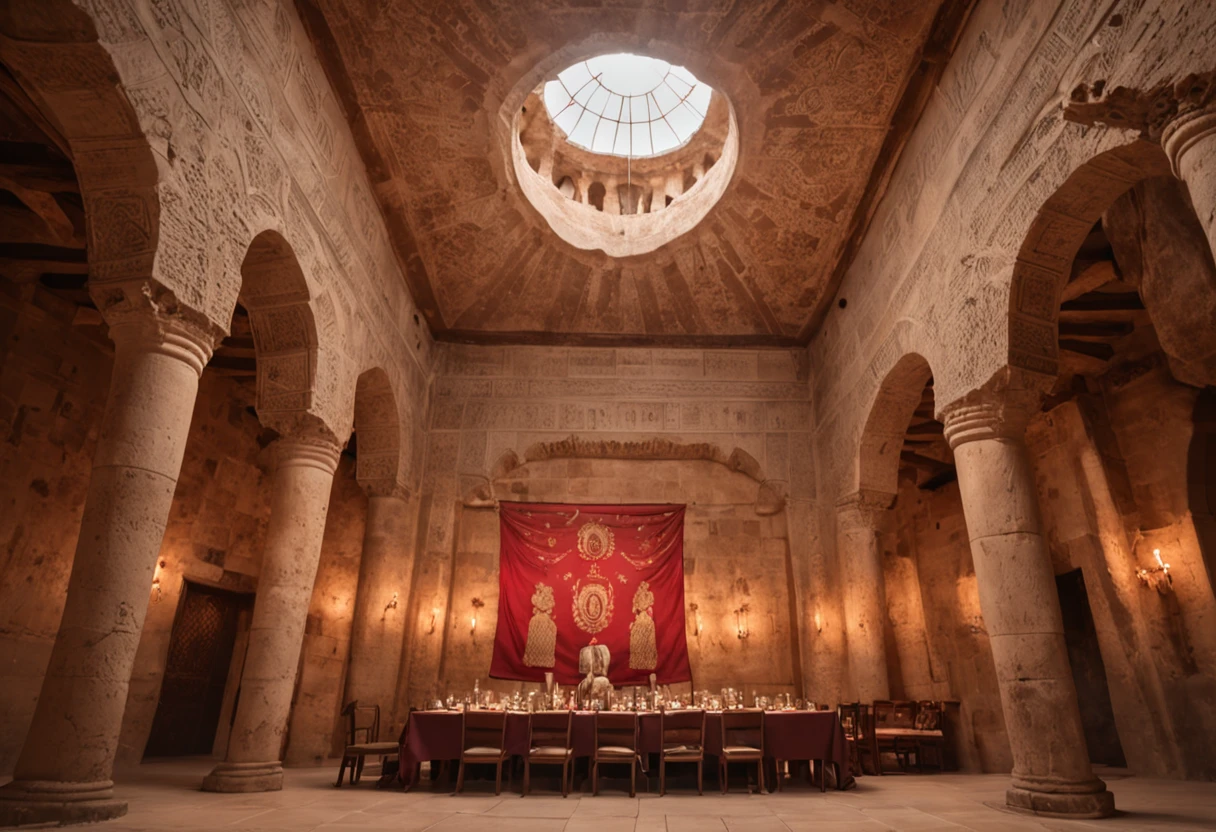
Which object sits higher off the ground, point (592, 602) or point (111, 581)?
point (592, 602)

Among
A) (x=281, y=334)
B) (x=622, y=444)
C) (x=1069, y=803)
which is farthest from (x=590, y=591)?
(x=1069, y=803)

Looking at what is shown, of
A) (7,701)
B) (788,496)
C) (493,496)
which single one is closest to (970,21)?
(788,496)

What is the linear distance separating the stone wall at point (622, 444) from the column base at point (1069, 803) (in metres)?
6.09

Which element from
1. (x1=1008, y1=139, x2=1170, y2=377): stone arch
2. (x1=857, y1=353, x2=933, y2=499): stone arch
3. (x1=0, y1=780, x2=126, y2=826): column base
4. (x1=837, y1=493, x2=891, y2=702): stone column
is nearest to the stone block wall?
(x1=0, y1=780, x2=126, y2=826): column base

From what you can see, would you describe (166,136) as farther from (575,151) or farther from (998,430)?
(575,151)

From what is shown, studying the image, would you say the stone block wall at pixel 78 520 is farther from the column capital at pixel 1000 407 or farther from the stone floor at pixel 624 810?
the column capital at pixel 1000 407

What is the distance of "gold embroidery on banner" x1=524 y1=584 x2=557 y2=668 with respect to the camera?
1152cm

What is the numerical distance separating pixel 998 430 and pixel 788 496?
5.57 metres

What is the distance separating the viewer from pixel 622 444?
12797 mm

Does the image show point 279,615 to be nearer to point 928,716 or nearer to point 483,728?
point 483,728

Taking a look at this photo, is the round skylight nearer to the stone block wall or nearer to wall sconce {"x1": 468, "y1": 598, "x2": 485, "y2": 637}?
the stone block wall

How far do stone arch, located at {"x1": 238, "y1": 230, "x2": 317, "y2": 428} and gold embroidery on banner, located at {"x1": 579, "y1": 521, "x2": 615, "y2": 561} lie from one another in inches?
221

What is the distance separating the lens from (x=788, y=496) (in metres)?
12.3

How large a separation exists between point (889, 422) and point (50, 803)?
977 centimetres
